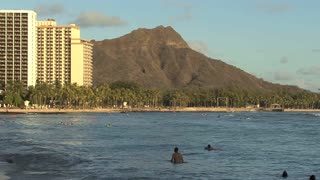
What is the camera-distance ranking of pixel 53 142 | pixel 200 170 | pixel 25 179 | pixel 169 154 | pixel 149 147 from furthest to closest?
pixel 53 142 < pixel 149 147 < pixel 169 154 < pixel 200 170 < pixel 25 179

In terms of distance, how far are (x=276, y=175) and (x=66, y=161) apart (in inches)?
625

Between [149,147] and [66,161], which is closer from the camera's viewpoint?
[66,161]

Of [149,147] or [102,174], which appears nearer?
[102,174]

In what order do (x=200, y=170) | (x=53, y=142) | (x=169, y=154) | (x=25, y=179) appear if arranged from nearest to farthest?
(x=25, y=179), (x=200, y=170), (x=169, y=154), (x=53, y=142)

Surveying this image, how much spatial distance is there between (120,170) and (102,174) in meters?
2.34

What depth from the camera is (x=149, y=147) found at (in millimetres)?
61750

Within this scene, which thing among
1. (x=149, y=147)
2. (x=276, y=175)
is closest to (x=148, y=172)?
(x=276, y=175)

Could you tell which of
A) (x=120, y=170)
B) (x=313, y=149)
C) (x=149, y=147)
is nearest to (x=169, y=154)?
(x=149, y=147)

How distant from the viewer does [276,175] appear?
4031cm

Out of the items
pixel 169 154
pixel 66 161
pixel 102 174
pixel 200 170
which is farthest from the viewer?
pixel 169 154

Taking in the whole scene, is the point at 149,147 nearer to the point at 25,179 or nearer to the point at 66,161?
the point at 66,161

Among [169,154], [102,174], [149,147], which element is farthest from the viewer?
[149,147]

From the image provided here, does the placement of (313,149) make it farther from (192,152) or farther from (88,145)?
(88,145)

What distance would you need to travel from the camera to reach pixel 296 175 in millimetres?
40750
